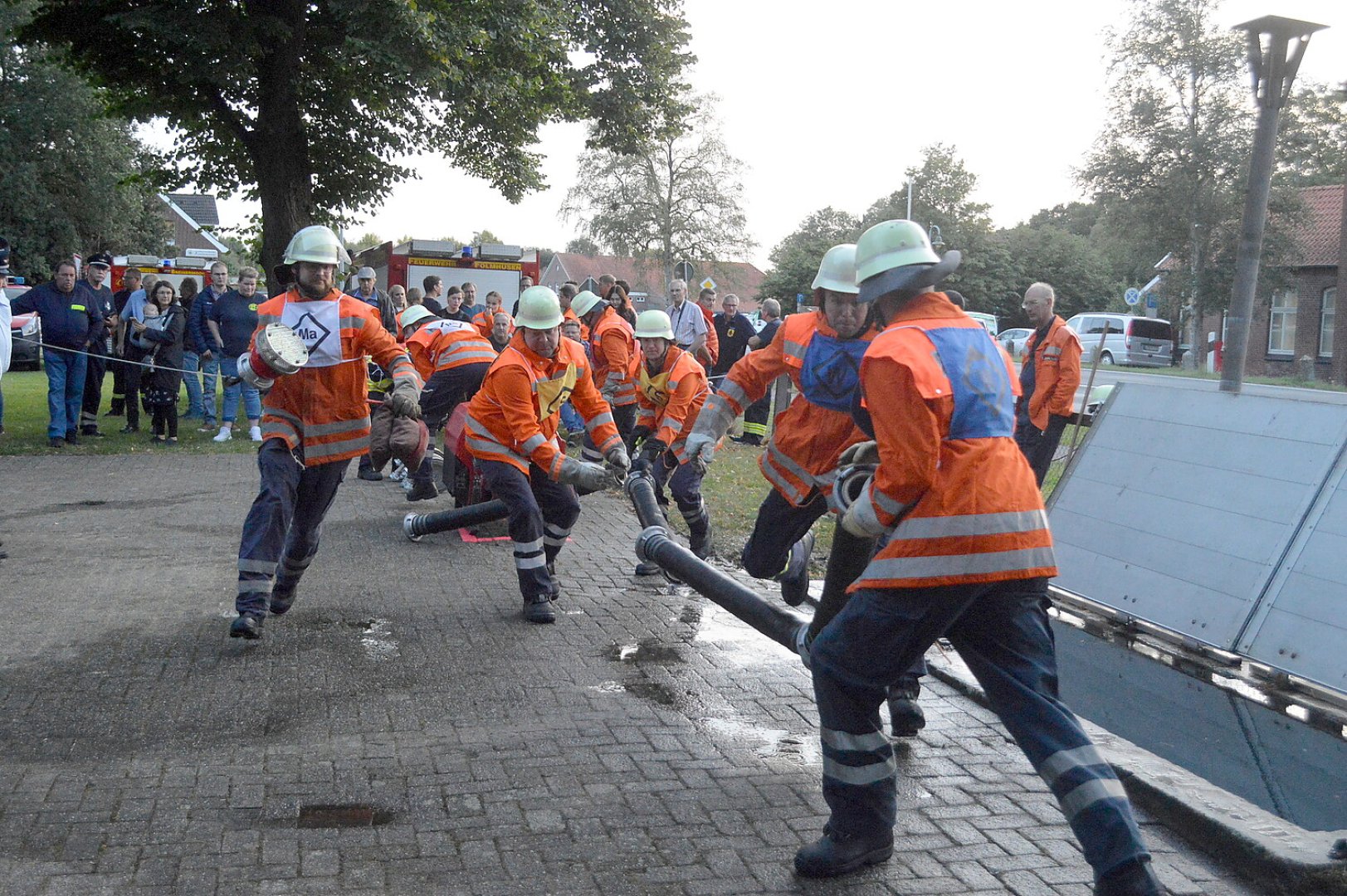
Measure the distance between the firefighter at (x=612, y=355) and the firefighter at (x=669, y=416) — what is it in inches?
65.2

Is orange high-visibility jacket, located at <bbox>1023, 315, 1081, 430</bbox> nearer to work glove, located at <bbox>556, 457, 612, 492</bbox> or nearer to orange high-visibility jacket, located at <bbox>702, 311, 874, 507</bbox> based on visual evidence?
orange high-visibility jacket, located at <bbox>702, 311, 874, 507</bbox>

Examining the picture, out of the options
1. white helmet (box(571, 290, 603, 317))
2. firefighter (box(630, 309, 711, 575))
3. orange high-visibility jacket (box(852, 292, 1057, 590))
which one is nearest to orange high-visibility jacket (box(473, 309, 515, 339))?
white helmet (box(571, 290, 603, 317))

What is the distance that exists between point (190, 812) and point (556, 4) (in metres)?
16.7

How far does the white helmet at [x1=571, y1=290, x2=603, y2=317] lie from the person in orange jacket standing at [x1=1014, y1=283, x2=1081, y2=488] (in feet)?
13.5

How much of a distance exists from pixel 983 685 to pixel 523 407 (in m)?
3.85

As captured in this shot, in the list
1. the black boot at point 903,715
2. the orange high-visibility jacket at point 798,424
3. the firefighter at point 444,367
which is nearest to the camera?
the black boot at point 903,715

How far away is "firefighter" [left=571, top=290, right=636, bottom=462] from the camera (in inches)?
432

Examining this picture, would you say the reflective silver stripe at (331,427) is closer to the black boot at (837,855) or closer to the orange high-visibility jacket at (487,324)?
the black boot at (837,855)

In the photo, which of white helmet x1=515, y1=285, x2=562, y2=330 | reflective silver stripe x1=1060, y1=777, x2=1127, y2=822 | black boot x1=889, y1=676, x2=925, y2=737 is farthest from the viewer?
white helmet x1=515, y1=285, x2=562, y2=330

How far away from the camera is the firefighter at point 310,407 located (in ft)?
19.5

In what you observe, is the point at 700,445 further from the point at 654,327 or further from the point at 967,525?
the point at 654,327

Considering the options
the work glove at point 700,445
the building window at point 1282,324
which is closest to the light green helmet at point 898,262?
the work glove at point 700,445

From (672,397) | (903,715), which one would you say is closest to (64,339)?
(672,397)

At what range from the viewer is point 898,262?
145 inches
